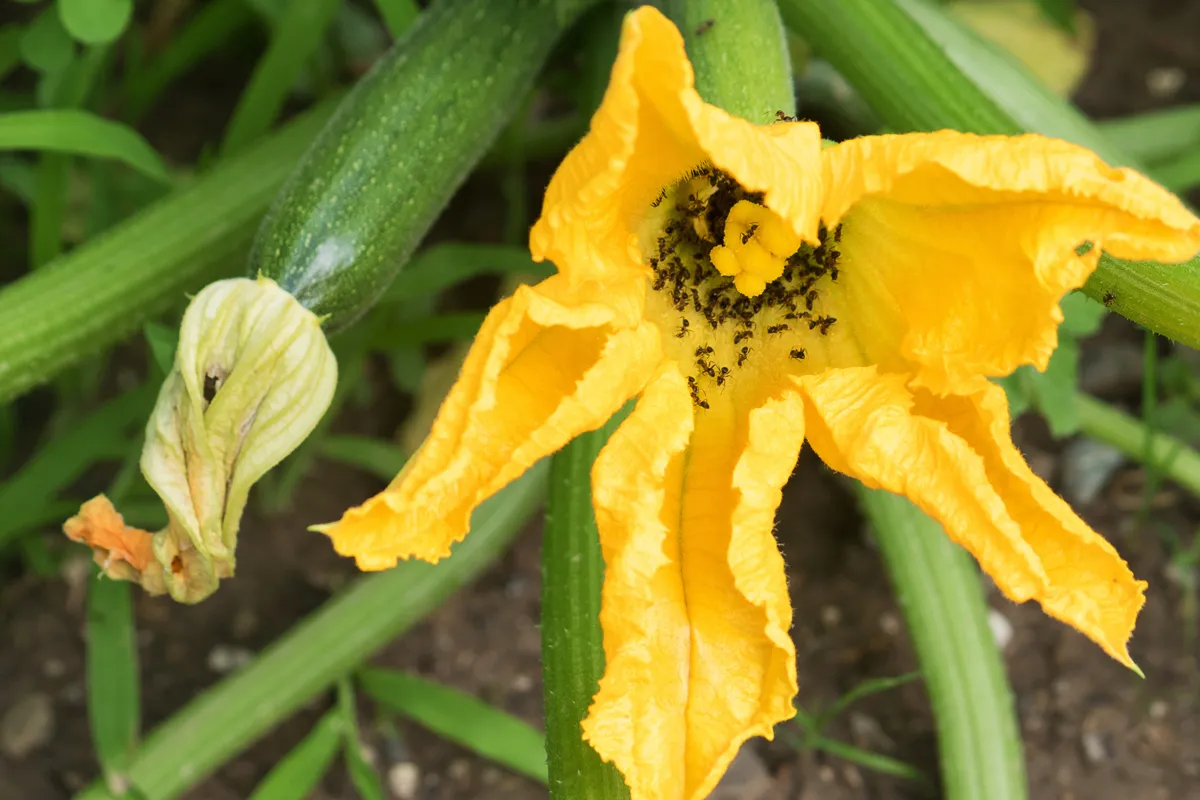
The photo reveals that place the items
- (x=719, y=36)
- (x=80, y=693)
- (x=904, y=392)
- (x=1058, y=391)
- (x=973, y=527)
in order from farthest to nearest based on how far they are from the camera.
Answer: (x=80, y=693)
(x=1058, y=391)
(x=719, y=36)
(x=904, y=392)
(x=973, y=527)

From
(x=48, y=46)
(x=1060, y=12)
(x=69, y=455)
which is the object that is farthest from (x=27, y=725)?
(x=1060, y=12)

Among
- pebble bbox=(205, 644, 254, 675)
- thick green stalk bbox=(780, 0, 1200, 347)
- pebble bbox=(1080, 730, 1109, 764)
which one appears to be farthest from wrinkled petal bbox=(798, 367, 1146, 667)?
pebble bbox=(205, 644, 254, 675)

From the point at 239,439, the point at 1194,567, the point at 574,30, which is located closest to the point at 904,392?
the point at 239,439

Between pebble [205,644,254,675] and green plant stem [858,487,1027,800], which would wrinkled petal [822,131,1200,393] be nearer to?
green plant stem [858,487,1027,800]

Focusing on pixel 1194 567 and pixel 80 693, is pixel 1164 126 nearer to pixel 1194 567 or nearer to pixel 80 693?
pixel 1194 567

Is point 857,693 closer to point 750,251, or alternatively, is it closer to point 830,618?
point 830,618

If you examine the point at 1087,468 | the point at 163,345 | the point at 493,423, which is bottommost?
the point at 1087,468

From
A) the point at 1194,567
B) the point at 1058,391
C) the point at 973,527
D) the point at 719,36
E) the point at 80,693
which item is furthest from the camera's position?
the point at 1194,567
